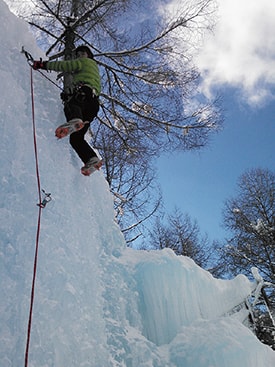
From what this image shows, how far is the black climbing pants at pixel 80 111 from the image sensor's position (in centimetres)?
287

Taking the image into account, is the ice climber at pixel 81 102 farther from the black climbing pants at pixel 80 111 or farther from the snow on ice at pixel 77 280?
the snow on ice at pixel 77 280

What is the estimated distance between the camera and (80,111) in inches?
114

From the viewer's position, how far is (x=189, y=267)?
3201mm

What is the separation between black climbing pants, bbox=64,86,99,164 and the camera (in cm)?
287

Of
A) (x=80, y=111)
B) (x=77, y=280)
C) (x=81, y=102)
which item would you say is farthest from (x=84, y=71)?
(x=77, y=280)

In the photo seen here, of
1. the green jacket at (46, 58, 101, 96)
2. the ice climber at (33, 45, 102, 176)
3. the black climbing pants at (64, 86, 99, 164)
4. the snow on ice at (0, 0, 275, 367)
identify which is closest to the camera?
the snow on ice at (0, 0, 275, 367)

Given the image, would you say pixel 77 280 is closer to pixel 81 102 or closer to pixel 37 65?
pixel 81 102

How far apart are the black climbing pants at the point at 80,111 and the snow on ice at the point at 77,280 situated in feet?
0.30

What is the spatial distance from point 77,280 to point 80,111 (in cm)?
144

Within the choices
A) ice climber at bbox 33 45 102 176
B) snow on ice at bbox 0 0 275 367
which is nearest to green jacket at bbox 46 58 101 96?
ice climber at bbox 33 45 102 176

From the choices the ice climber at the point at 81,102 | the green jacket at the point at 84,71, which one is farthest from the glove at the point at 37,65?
the green jacket at the point at 84,71

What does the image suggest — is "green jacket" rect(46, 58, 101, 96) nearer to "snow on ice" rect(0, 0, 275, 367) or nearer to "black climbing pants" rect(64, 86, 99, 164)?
"black climbing pants" rect(64, 86, 99, 164)

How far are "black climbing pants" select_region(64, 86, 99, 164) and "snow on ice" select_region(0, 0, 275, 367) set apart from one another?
0.30ft

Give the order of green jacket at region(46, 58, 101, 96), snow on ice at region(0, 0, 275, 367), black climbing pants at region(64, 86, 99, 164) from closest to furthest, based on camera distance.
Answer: snow on ice at region(0, 0, 275, 367) → black climbing pants at region(64, 86, 99, 164) → green jacket at region(46, 58, 101, 96)
